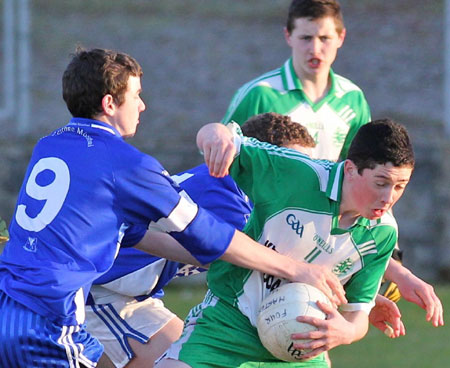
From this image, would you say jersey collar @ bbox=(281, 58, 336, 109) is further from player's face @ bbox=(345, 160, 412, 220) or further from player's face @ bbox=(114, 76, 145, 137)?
player's face @ bbox=(114, 76, 145, 137)

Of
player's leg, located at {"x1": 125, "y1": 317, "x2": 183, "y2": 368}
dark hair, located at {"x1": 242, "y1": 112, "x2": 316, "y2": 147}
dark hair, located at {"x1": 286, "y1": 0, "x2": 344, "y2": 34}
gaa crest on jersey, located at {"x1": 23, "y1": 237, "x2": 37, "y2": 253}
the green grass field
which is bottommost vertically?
the green grass field

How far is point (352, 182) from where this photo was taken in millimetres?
4609

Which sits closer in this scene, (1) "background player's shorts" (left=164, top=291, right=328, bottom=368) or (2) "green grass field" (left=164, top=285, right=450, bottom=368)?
(1) "background player's shorts" (left=164, top=291, right=328, bottom=368)

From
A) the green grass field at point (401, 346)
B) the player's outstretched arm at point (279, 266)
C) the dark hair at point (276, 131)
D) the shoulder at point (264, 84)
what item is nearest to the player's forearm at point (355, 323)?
the player's outstretched arm at point (279, 266)

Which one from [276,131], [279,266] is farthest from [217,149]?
[276,131]

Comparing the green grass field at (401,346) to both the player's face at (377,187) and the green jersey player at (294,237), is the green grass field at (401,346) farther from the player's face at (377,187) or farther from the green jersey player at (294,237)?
the player's face at (377,187)

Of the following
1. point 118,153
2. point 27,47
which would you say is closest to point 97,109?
point 118,153

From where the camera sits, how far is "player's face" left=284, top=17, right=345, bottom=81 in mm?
6828

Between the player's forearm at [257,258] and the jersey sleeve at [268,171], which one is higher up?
the jersey sleeve at [268,171]

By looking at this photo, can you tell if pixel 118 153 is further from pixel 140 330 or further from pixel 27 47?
pixel 27 47

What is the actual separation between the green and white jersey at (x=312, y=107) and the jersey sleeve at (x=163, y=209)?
2339mm

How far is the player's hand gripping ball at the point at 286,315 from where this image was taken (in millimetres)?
4441

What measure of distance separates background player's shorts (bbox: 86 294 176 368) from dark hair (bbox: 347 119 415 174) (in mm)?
1478

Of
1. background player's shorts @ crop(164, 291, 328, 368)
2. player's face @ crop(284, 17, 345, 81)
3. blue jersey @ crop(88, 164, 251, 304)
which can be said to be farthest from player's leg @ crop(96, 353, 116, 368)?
player's face @ crop(284, 17, 345, 81)
